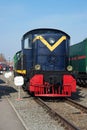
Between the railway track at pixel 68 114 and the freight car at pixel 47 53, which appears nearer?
the railway track at pixel 68 114

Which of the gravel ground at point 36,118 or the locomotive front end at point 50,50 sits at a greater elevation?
the locomotive front end at point 50,50

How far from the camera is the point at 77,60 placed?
27109 millimetres

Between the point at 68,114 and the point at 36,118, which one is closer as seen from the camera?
the point at 36,118

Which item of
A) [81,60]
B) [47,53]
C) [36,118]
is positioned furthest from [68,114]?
[81,60]

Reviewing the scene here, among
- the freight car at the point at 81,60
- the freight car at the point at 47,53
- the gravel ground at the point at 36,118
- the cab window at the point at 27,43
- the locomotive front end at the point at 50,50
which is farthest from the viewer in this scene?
the freight car at the point at 81,60

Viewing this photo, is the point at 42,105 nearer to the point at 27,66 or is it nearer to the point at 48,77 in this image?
the point at 48,77

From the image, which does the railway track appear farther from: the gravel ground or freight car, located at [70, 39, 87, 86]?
freight car, located at [70, 39, 87, 86]

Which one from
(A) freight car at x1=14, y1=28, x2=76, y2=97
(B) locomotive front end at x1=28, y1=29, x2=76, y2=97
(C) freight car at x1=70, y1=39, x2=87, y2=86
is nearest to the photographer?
(A) freight car at x1=14, y1=28, x2=76, y2=97

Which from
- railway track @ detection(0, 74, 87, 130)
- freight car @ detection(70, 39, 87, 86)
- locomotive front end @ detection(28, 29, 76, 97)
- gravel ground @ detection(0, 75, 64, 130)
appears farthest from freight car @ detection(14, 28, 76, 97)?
freight car @ detection(70, 39, 87, 86)

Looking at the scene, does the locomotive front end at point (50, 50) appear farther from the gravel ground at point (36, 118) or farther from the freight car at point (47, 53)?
the gravel ground at point (36, 118)

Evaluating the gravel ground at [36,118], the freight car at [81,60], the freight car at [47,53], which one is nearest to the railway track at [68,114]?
the gravel ground at [36,118]

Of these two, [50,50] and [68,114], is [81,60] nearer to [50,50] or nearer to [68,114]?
[50,50]

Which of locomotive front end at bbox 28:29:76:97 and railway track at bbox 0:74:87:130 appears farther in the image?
locomotive front end at bbox 28:29:76:97

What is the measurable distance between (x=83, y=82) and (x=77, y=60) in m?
1.77
